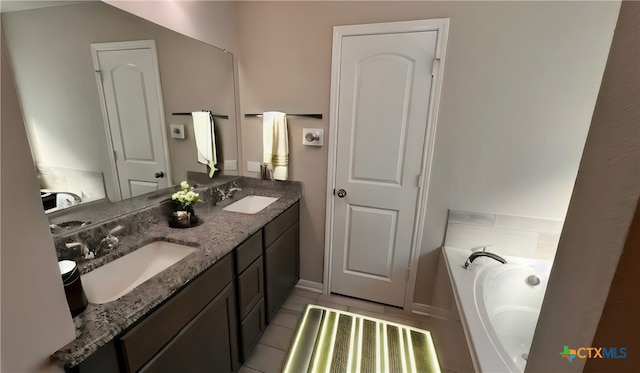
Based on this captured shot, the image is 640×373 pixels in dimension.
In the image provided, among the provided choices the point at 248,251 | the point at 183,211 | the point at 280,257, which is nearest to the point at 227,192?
the point at 183,211

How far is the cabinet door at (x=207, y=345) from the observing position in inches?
38.6

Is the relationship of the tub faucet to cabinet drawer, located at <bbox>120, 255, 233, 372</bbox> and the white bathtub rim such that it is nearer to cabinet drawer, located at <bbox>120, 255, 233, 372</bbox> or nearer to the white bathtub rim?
the white bathtub rim

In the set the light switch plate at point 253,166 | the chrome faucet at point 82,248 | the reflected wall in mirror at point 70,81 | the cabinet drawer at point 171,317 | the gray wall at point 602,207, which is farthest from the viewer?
the light switch plate at point 253,166

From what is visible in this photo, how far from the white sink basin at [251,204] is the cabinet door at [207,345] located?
736mm

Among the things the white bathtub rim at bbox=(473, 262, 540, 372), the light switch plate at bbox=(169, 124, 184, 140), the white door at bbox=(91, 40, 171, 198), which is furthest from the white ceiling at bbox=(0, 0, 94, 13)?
the white bathtub rim at bbox=(473, 262, 540, 372)

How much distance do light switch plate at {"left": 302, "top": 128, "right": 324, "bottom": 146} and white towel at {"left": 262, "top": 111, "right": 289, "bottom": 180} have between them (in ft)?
0.50

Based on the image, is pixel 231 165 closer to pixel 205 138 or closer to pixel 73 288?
pixel 205 138

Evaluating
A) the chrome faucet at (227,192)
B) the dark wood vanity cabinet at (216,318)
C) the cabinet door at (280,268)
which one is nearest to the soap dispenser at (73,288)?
the dark wood vanity cabinet at (216,318)

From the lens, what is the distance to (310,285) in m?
2.32

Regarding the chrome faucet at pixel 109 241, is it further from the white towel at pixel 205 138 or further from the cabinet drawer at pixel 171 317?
the white towel at pixel 205 138

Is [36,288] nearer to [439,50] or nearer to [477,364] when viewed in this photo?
[477,364]

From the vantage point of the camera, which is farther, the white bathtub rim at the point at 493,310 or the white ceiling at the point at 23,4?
the white bathtub rim at the point at 493,310

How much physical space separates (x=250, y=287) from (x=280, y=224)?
0.47m

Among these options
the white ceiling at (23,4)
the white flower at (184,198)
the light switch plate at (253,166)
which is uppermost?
the white ceiling at (23,4)
